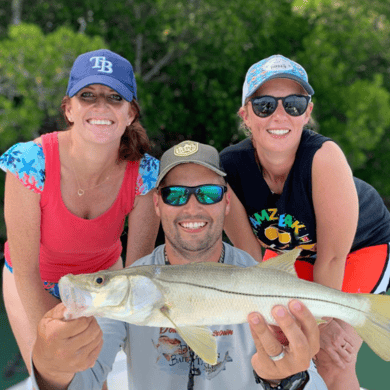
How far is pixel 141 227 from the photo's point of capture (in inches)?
115

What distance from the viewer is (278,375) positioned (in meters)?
1.99

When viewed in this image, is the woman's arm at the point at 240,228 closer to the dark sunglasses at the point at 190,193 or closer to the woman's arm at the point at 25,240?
the dark sunglasses at the point at 190,193

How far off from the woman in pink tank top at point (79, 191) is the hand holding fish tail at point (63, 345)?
2.88 feet

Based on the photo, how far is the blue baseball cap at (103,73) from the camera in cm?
253

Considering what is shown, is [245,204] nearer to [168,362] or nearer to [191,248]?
[191,248]

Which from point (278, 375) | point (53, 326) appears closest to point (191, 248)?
point (278, 375)

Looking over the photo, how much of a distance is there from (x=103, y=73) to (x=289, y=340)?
166 centimetres

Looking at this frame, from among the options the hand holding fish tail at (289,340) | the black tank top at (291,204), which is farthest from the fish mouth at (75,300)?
the black tank top at (291,204)

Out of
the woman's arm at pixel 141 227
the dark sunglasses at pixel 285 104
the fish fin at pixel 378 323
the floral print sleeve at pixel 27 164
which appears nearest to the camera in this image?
the fish fin at pixel 378 323

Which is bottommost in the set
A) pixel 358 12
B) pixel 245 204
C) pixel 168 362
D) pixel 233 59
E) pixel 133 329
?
pixel 168 362

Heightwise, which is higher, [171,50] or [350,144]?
[171,50]

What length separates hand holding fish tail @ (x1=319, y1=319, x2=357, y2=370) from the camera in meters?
2.68

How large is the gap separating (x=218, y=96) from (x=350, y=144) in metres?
4.35

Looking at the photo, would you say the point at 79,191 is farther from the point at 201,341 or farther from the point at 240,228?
the point at 201,341
